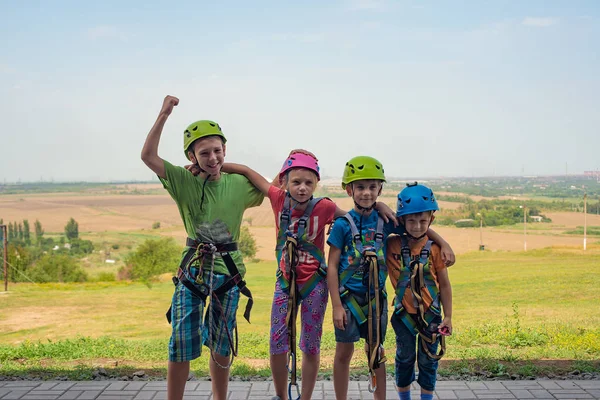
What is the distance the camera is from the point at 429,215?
371cm

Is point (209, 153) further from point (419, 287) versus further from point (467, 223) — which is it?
point (467, 223)

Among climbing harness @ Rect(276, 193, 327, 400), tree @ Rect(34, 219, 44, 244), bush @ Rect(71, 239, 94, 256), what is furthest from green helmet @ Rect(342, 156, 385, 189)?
tree @ Rect(34, 219, 44, 244)

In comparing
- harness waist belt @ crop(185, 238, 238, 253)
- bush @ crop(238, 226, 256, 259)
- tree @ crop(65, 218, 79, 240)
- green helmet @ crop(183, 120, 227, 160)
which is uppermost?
green helmet @ crop(183, 120, 227, 160)

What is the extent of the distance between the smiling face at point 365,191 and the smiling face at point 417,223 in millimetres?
253

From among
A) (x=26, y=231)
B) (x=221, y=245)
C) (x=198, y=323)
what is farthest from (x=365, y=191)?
(x=26, y=231)

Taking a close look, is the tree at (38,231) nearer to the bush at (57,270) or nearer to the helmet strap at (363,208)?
the bush at (57,270)

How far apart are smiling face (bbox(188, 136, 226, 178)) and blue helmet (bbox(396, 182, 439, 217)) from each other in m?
1.14

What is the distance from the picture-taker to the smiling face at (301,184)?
3.58 metres

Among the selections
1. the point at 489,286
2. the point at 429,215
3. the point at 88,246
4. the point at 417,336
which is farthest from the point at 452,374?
the point at 88,246

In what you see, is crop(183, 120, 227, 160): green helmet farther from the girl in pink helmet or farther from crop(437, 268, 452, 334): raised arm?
crop(437, 268, 452, 334): raised arm

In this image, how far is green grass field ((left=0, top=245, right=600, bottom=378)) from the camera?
5957 mm

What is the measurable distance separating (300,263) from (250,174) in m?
0.66

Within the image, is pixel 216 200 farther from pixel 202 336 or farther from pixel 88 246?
pixel 88 246

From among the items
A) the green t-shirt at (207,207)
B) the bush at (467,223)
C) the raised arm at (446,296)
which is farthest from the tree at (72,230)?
the raised arm at (446,296)
